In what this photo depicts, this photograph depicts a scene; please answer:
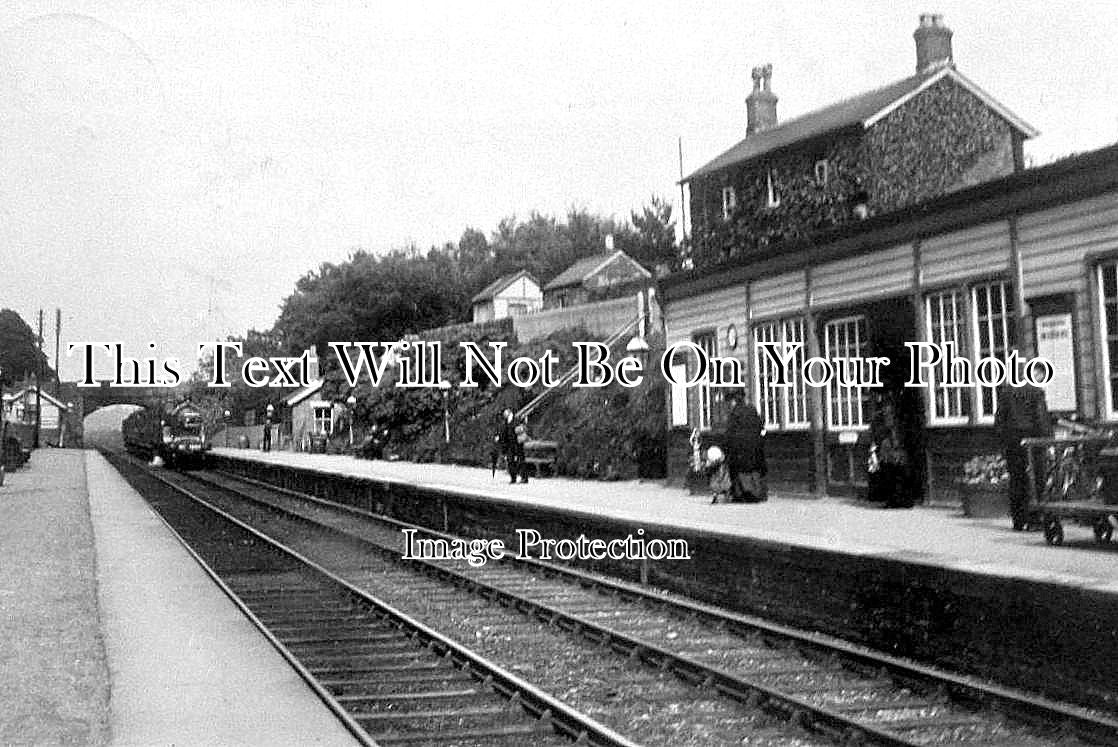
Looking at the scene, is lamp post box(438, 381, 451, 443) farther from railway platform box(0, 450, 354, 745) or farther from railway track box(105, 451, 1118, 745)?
railway track box(105, 451, 1118, 745)

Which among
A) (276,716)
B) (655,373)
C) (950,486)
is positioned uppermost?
(655,373)

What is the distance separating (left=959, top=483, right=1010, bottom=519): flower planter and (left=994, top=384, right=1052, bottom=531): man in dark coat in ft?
3.80

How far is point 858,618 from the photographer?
894 cm

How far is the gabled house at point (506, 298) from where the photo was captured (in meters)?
54.8

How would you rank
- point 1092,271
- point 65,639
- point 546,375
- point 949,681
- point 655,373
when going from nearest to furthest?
point 949,681, point 65,639, point 1092,271, point 655,373, point 546,375

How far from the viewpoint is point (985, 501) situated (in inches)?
508

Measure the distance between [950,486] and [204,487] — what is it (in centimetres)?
2695

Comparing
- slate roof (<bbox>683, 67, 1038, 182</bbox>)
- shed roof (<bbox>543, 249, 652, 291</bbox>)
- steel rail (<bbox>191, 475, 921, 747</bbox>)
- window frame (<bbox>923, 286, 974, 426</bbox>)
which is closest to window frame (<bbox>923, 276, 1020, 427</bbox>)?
window frame (<bbox>923, 286, 974, 426</bbox>)

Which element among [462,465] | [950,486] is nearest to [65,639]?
[950,486]

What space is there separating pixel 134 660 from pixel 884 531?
6.83 m

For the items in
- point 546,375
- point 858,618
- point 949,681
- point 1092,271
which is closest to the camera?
point 949,681

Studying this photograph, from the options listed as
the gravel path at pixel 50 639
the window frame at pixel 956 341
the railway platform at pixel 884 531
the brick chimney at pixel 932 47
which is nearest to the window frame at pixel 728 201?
the brick chimney at pixel 932 47

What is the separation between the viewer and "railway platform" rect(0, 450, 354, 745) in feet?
22.7

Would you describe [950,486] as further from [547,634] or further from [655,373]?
[655,373]
